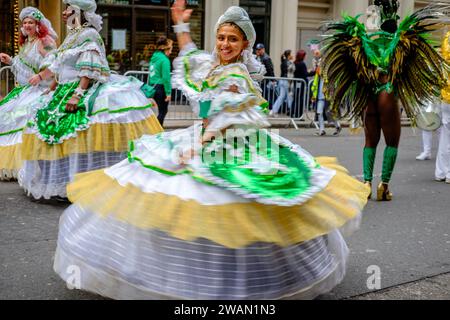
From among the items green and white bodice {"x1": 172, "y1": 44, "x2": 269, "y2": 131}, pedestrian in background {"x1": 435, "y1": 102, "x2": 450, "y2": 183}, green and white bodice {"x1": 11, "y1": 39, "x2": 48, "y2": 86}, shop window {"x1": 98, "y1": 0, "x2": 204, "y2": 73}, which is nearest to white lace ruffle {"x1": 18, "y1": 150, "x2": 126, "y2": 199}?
green and white bodice {"x1": 11, "y1": 39, "x2": 48, "y2": 86}

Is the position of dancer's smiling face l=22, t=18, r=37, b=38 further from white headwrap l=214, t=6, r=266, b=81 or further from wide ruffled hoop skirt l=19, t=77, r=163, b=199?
white headwrap l=214, t=6, r=266, b=81

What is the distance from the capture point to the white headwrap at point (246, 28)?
3.61 metres

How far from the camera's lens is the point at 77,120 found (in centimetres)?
583

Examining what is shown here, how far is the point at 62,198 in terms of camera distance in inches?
239

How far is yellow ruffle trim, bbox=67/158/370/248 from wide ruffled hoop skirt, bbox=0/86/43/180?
3814mm

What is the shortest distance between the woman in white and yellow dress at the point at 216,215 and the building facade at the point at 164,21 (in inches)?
470

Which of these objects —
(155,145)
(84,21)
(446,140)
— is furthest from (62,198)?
(446,140)

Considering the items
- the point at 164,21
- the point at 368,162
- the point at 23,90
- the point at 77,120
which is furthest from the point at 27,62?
the point at 164,21

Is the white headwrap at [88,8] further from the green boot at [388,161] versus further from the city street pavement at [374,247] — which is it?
the green boot at [388,161]

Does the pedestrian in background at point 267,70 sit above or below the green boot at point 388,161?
above

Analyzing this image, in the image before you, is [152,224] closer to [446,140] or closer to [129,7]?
[446,140]

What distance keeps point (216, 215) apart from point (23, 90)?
16.6 ft

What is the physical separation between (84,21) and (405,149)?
7104 millimetres

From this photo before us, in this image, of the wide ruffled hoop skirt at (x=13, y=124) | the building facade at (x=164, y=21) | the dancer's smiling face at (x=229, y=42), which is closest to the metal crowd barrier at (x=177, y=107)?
the building facade at (x=164, y=21)
